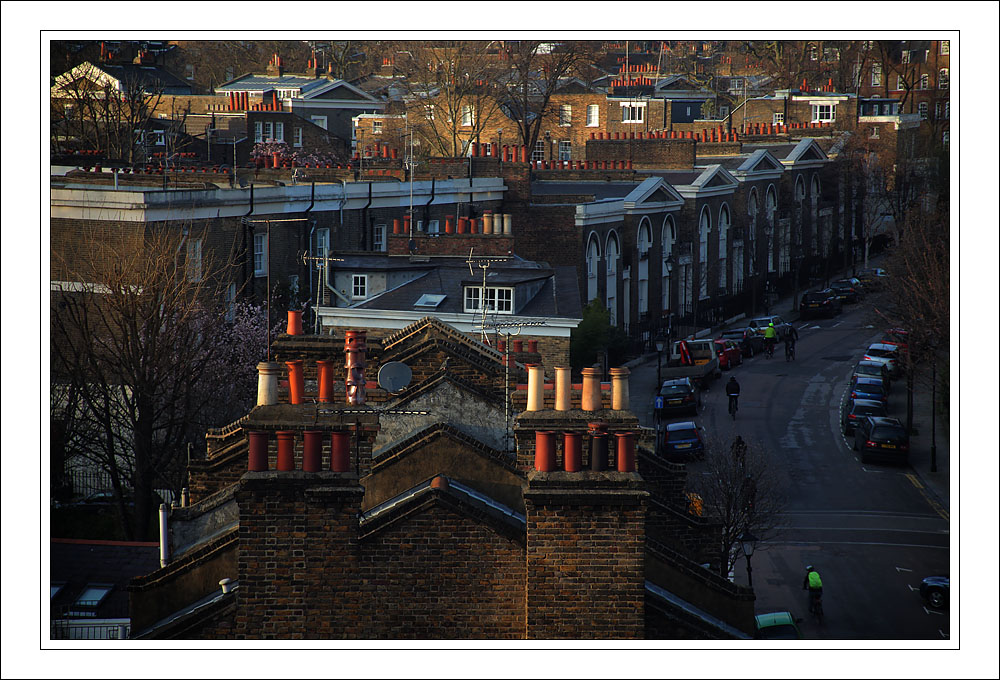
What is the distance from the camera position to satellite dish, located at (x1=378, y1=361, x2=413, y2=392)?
22203 millimetres

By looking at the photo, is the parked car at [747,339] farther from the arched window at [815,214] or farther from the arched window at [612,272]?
the arched window at [815,214]

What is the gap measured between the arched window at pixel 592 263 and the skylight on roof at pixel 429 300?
2289cm

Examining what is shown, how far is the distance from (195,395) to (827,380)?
33.3 meters

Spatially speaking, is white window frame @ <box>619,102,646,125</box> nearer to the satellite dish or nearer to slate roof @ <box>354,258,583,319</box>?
slate roof @ <box>354,258,583,319</box>

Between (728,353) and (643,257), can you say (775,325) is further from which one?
(643,257)

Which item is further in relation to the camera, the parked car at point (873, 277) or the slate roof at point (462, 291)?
the parked car at point (873, 277)

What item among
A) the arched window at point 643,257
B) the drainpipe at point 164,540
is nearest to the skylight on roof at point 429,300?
the drainpipe at point 164,540

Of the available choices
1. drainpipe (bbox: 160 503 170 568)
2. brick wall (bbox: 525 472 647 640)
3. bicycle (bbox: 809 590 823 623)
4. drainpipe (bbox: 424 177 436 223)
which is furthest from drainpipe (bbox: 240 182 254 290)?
brick wall (bbox: 525 472 647 640)

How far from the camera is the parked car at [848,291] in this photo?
276 feet

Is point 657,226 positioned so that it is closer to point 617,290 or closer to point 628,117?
point 617,290

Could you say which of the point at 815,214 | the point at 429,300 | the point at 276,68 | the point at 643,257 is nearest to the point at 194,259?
the point at 429,300

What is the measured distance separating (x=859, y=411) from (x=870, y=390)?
2969 mm

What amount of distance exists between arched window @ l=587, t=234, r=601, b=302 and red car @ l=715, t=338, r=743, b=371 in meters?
6.39

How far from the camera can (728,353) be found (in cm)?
6731
